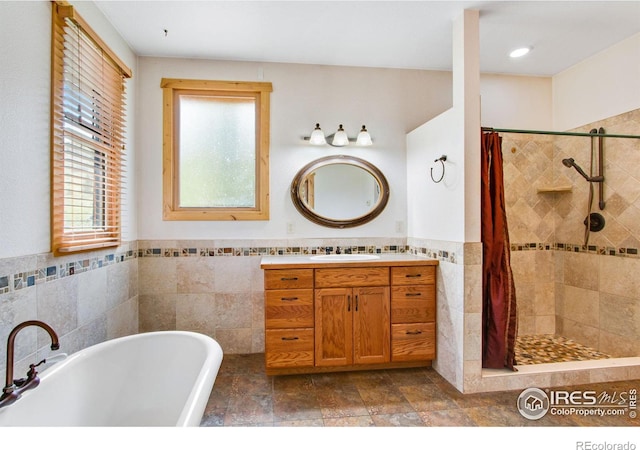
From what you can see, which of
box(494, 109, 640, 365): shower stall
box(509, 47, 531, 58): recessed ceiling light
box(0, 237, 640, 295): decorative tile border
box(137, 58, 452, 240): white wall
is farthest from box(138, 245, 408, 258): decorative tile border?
box(509, 47, 531, 58): recessed ceiling light

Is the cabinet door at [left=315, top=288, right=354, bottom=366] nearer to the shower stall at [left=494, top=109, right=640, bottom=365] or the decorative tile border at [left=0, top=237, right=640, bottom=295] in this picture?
the decorative tile border at [left=0, top=237, right=640, bottom=295]

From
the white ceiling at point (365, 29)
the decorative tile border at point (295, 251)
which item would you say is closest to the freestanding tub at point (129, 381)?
the decorative tile border at point (295, 251)

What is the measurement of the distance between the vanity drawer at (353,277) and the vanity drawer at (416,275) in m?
0.12

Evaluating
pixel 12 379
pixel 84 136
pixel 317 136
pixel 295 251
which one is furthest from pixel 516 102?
pixel 12 379

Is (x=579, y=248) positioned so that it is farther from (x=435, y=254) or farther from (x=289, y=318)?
(x=289, y=318)

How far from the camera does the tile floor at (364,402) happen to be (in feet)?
6.22

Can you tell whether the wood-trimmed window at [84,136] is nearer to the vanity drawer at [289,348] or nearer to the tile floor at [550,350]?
the vanity drawer at [289,348]

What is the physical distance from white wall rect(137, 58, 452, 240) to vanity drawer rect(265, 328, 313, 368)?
907 mm

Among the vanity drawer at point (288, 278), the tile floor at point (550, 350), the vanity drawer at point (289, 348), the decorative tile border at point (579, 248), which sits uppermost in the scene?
the decorative tile border at point (579, 248)

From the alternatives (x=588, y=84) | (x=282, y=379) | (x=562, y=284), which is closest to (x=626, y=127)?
(x=588, y=84)

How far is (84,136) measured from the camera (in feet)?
6.72

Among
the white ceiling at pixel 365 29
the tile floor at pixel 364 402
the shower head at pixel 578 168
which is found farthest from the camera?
the shower head at pixel 578 168

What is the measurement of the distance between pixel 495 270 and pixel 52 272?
2755mm

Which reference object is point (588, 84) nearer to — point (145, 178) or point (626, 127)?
point (626, 127)
